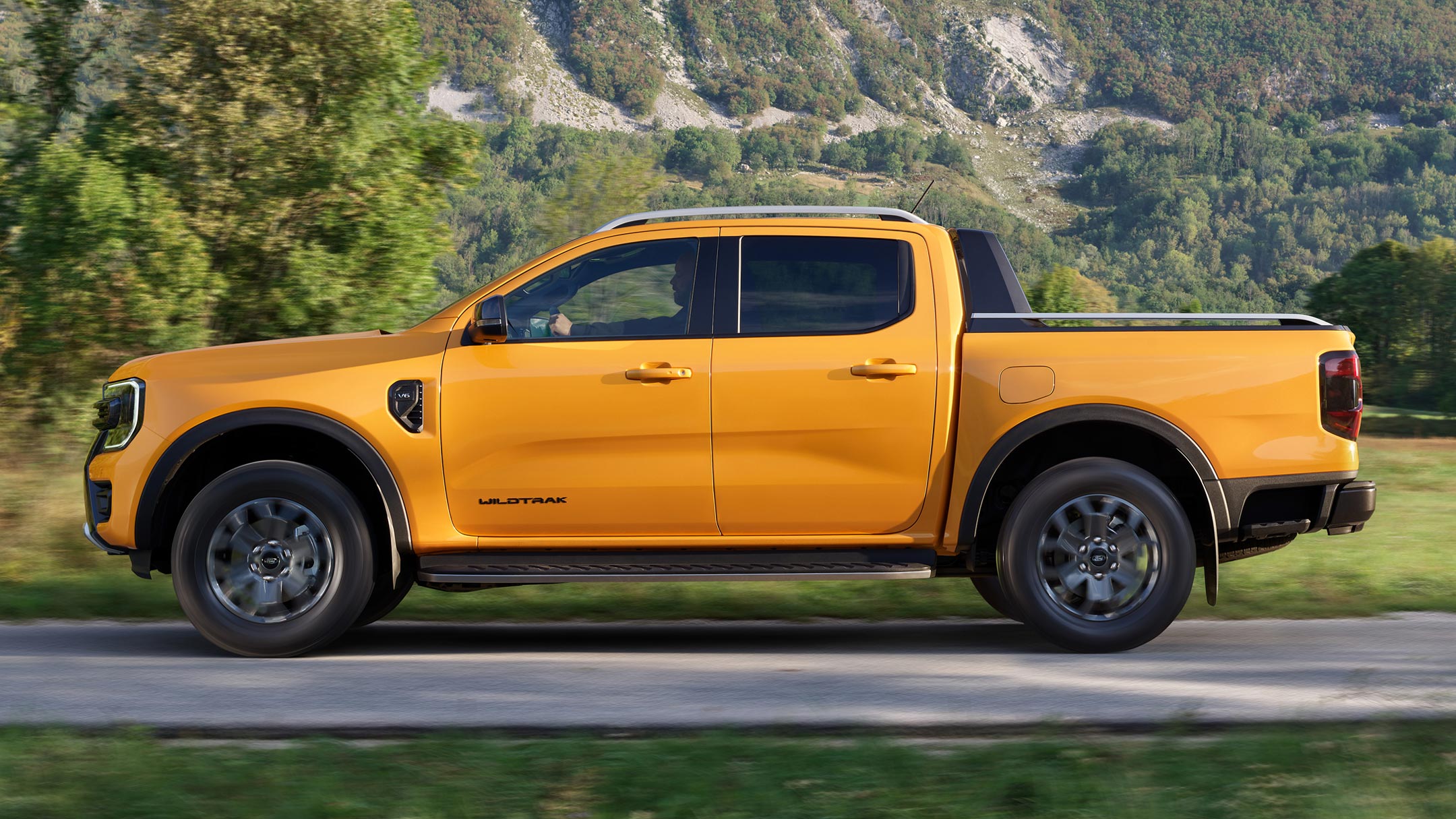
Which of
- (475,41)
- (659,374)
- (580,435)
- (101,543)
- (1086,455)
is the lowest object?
(101,543)

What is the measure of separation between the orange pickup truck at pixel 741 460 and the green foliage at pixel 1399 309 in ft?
133

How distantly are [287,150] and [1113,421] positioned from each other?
865 centimetres

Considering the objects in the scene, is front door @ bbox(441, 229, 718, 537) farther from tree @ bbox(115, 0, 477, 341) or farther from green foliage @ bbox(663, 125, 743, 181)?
green foliage @ bbox(663, 125, 743, 181)

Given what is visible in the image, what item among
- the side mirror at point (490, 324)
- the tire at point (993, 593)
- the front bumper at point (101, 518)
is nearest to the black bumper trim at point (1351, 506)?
the tire at point (993, 593)

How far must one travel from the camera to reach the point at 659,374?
6.03 m

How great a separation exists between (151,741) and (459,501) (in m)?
1.96

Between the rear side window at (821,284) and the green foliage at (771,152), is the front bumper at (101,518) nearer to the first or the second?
the rear side window at (821,284)

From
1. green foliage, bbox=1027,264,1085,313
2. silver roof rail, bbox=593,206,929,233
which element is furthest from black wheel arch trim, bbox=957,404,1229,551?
green foliage, bbox=1027,264,1085,313

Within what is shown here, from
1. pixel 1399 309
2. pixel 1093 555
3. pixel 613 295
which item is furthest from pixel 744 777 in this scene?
pixel 1399 309

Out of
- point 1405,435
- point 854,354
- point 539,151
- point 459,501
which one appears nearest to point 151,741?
point 459,501

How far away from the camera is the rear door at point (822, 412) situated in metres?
6.02

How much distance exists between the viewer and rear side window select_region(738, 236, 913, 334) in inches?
244

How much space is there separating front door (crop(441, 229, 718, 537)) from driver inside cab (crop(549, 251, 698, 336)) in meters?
0.02

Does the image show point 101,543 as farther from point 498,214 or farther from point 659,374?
point 498,214
